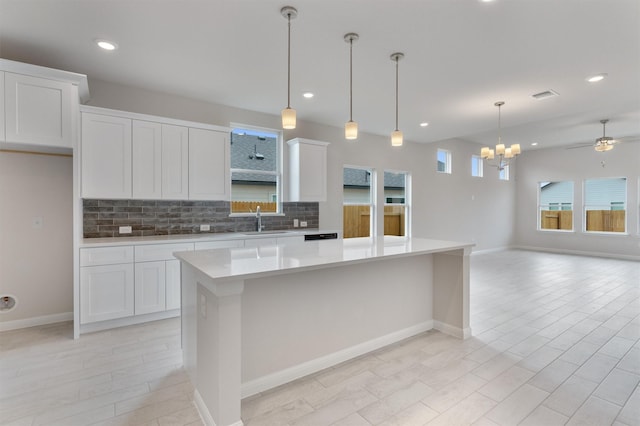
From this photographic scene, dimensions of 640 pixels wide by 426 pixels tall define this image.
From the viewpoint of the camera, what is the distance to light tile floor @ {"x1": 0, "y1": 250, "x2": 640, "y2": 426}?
191cm

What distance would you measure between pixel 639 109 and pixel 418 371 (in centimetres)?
591

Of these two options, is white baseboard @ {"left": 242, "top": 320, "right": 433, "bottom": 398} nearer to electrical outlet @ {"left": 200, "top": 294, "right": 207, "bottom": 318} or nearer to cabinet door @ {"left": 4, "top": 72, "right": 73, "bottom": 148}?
electrical outlet @ {"left": 200, "top": 294, "right": 207, "bottom": 318}

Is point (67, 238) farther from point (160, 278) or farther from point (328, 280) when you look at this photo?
point (328, 280)

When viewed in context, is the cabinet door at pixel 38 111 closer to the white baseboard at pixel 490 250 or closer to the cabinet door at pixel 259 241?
the cabinet door at pixel 259 241

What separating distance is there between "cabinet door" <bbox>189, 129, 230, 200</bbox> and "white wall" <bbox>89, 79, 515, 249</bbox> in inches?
18.0

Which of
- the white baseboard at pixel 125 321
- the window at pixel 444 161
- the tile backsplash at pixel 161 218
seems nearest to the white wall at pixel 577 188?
the window at pixel 444 161

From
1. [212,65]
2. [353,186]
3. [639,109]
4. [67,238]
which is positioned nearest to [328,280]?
[212,65]

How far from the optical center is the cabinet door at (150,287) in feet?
11.1

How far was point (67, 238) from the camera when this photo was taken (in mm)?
3539

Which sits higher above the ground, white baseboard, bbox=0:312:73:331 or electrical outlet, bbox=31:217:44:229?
electrical outlet, bbox=31:217:44:229

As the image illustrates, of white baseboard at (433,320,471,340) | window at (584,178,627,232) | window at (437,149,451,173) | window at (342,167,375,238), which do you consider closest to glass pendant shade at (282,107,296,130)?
white baseboard at (433,320,471,340)

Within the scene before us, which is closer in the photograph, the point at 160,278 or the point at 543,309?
the point at 160,278

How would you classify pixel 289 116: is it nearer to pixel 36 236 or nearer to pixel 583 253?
pixel 36 236

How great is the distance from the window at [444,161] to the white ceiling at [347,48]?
119 inches
